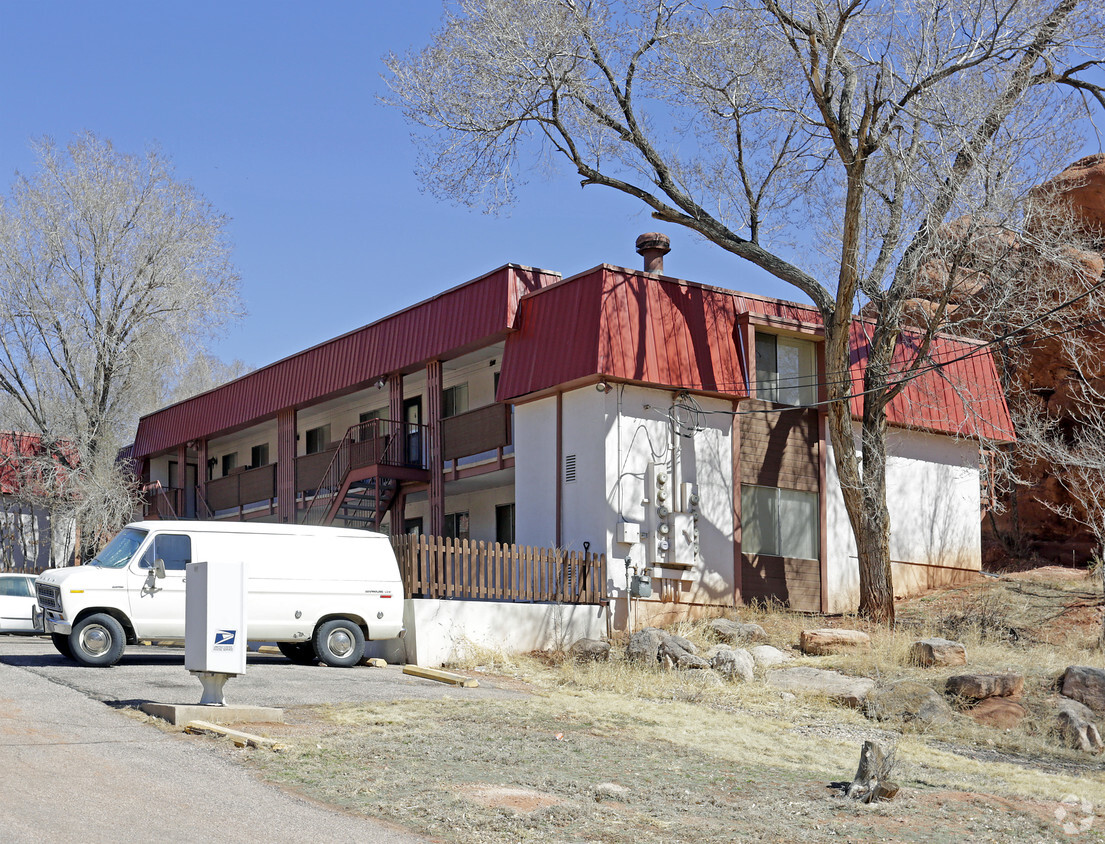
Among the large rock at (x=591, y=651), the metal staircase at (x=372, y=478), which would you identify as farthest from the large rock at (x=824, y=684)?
the metal staircase at (x=372, y=478)

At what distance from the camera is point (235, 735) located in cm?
1006

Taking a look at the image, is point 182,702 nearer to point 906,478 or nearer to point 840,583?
point 840,583

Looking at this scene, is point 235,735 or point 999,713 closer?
point 235,735

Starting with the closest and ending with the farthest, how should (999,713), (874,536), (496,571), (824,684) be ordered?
(999,713), (824,684), (496,571), (874,536)

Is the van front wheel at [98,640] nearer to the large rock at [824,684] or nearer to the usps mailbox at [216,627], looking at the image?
the usps mailbox at [216,627]

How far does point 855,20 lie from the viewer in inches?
864

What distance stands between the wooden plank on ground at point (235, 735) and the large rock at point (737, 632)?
36.7 ft

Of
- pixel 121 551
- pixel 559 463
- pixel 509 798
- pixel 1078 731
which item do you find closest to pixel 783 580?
pixel 559 463

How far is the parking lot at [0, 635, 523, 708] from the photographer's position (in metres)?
13.0

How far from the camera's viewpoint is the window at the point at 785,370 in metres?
24.6

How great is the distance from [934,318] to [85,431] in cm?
2410

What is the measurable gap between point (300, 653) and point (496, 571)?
11.8 ft

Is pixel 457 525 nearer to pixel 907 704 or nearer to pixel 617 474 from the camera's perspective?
pixel 617 474

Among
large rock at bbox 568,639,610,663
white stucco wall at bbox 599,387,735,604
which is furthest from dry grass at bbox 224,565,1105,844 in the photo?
white stucco wall at bbox 599,387,735,604
